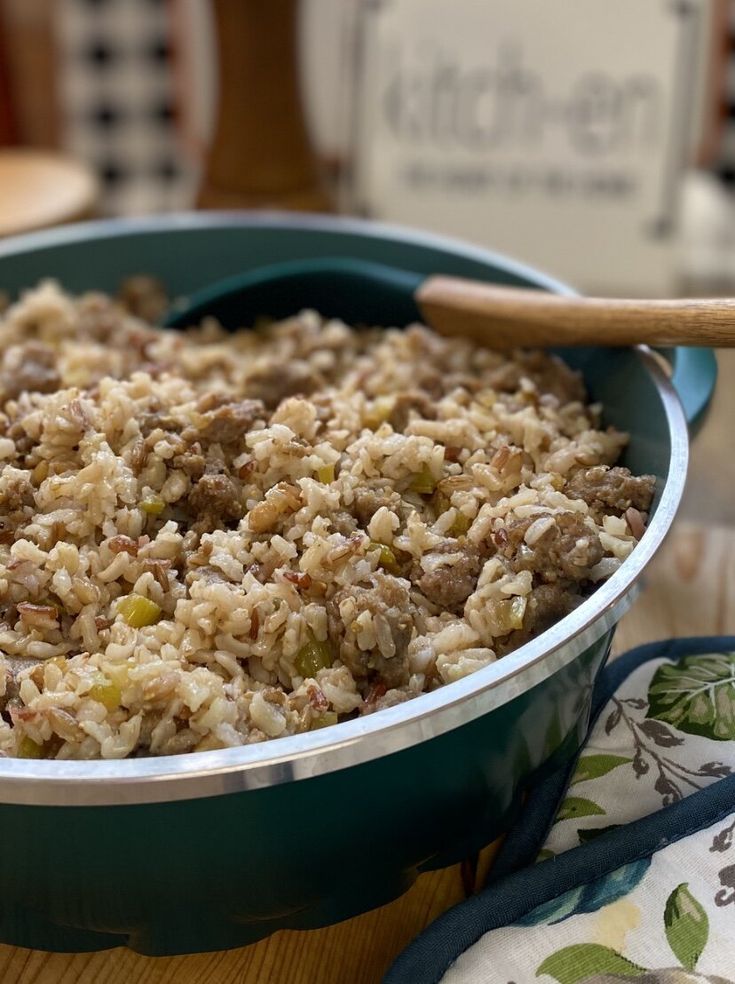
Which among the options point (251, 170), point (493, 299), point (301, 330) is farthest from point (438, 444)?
point (251, 170)

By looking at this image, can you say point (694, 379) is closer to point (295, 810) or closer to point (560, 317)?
point (560, 317)

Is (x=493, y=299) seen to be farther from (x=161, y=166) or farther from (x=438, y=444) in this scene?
(x=161, y=166)

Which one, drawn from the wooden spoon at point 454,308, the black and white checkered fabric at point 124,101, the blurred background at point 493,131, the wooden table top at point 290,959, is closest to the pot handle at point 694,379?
the wooden spoon at point 454,308

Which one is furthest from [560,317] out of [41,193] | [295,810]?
[41,193]

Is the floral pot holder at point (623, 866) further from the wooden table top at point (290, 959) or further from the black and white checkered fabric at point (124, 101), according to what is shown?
the black and white checkered fabric at point (124, 101)

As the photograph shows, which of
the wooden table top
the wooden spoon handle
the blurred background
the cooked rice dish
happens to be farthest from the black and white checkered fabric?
the wooden table top
